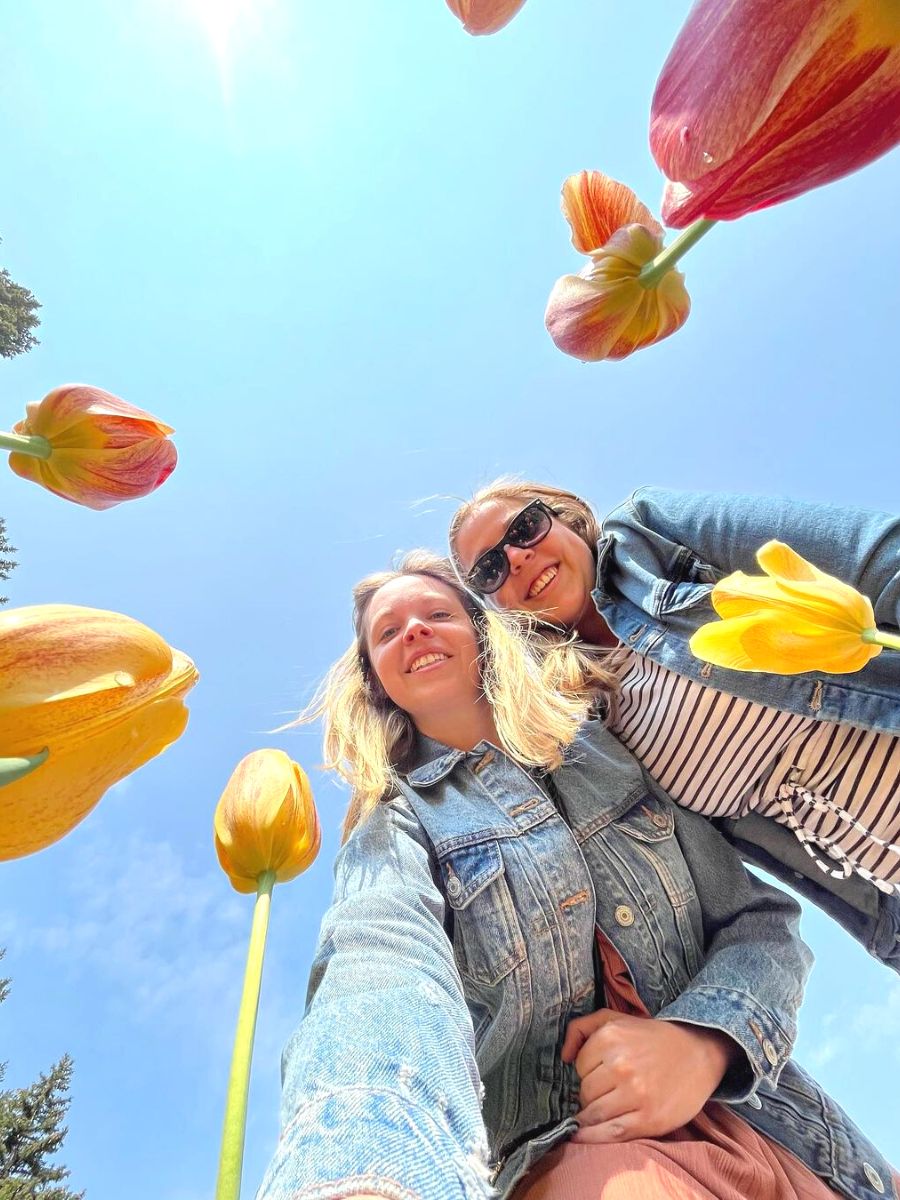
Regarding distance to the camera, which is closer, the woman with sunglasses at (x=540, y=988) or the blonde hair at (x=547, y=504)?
the woman with sunglasses at (x=540, y=988)

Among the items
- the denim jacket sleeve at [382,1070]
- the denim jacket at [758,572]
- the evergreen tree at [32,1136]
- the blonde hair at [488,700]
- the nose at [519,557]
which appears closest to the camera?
the denim jacket sleeve at [382,1070]

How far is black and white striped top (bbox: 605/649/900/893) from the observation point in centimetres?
76

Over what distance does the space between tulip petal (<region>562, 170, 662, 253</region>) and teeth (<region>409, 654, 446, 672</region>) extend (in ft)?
2.45

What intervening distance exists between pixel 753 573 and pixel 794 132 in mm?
643

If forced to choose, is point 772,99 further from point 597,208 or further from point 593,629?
point 593,629

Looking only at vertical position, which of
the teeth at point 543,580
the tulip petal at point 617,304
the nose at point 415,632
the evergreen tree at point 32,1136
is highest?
the tulip petal at point 617,304

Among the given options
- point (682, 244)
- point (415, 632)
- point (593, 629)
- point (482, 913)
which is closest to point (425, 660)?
point (415, 632)

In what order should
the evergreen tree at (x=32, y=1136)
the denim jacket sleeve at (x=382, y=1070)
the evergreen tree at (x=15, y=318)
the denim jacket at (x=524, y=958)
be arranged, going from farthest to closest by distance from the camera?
the evergreen tree at (x=32, y=1136)
the evergreen tree at (x=15, y=318)
the denim jacket at (x=524, y=958)
the denim jacket sleeve at (x=382, y=1070)

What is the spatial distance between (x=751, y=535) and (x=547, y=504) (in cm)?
48

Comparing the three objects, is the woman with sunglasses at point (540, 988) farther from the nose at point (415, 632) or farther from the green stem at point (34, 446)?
the green stem at point (34, 446)

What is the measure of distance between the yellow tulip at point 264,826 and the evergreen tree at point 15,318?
3.27m

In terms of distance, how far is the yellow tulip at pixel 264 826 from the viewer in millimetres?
645

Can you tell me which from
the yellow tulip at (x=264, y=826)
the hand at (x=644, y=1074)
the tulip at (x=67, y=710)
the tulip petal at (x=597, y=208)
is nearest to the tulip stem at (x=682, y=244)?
the tulip petal at (x=597, y=208)

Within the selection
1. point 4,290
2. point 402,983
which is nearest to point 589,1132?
point 402,983
